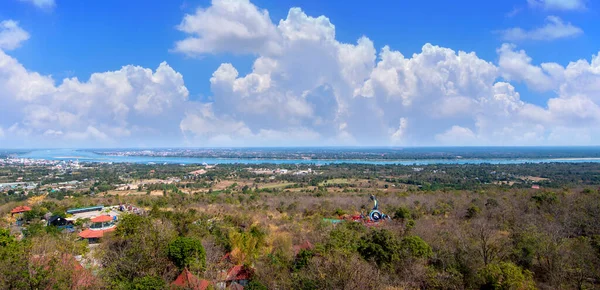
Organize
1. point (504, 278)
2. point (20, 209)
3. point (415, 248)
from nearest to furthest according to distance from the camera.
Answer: point (504, 278), point (415, 248), point (20, 209)

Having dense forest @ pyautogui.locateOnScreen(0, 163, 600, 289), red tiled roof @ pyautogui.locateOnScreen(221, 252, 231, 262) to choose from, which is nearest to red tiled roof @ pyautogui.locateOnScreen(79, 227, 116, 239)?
dense forest @ pyautogui.locateOnScreen(0, 163, 600, 289)

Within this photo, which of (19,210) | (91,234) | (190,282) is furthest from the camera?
(19,210)

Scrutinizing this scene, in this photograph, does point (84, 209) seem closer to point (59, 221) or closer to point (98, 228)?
point (59, 221)

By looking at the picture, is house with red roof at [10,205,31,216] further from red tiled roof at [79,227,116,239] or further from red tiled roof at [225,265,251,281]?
red tiled roof at [225,265,251,281]

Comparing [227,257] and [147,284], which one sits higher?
[147,284]

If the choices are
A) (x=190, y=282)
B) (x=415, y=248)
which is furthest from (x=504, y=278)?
(x=190, y=282)

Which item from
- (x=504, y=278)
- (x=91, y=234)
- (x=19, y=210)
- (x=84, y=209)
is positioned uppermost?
(x=504, y=278)

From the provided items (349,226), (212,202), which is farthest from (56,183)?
(349,226)

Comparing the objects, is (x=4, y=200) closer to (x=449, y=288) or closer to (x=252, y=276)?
(x=252, y=276)
